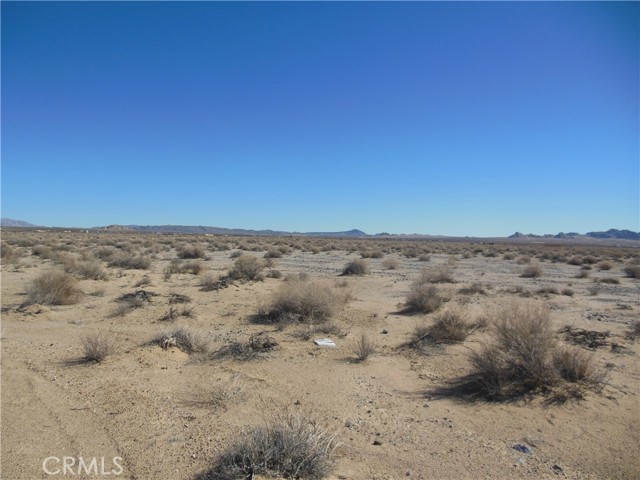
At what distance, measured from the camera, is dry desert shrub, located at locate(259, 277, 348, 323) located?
10.3 metres

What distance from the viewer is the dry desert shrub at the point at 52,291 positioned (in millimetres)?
10875

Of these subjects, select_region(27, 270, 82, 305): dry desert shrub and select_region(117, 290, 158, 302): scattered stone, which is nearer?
select_region(27, 270, 82, 305): dry desert shrub

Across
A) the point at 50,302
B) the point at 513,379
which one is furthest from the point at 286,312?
the point at 50,302

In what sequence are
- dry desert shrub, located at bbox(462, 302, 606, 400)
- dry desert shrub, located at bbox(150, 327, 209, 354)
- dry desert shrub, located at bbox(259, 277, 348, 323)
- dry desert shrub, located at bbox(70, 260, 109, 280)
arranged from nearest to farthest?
1. dry desert shrub, located at bbox(462, 302, 606, 400)
2. dry desert shrub, located at bbox(150, 327, 209, 354)
3. dry desert shrub, located at bbox(259, 277, 348, 323)
4. dry desert shrub, located at bbox(70, 260, 109, 280)

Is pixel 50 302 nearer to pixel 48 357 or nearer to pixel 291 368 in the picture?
pixel 48 357

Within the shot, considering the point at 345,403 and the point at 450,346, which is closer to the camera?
the point at 345,403

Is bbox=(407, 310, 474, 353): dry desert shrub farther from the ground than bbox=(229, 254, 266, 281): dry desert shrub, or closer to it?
closer to it

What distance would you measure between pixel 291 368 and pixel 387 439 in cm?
266

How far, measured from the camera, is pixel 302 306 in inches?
411

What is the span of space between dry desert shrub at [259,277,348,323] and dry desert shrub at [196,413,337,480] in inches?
242

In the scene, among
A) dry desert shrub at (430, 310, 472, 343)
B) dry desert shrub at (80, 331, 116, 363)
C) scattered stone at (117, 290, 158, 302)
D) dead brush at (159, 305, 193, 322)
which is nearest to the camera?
dry desert shrub at (80, 331, 116, 363)

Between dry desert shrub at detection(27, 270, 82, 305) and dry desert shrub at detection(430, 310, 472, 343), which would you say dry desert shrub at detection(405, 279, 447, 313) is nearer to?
dry desert shrub at detection(430, 310, 472, 343)

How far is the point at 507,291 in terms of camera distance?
51.6 ft

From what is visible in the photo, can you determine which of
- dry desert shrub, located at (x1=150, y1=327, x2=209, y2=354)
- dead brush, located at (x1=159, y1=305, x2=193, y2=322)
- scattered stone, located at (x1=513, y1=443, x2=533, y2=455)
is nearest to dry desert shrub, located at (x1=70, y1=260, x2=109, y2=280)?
dead brush, located at (x1=159, y1=305, x2=193, y2=322)
